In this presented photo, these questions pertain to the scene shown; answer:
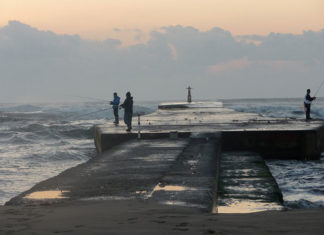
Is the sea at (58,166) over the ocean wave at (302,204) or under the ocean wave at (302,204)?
under

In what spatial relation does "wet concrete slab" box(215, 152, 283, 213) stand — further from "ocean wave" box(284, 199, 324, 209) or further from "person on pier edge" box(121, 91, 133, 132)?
"person on pier edge" box(121, 91, 133, 132)

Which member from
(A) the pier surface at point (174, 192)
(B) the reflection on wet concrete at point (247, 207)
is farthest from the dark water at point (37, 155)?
(B) the reflection on wet concrete at point (247, 207)

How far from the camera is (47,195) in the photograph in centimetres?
721

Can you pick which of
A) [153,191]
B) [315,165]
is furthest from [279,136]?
[153,191]

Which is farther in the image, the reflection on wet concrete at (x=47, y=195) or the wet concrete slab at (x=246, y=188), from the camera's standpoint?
the wet concrete slab at (x=246, y=188)

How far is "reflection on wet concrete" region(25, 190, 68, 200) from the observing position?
23.2ft

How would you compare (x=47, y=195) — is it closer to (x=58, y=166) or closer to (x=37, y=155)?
(x=58, y=166)

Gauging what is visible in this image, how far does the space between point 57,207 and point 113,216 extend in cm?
108

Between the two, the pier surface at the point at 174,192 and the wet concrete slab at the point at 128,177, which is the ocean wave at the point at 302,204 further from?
the wet concrete slab at the point at 128,177

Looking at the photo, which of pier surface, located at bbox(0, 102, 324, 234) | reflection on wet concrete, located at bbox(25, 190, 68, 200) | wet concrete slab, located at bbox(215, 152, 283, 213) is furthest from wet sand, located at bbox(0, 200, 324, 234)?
wet concrete slab, located at bbox(215, 152, 283, 213)

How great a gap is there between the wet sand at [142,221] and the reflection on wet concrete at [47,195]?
27.3 inches

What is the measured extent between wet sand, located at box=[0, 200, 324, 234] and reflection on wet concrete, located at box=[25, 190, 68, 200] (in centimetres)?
69

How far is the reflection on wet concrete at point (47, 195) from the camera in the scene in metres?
7.06

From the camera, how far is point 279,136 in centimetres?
1528
